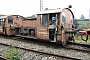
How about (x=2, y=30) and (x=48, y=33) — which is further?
(x=2, y=30)

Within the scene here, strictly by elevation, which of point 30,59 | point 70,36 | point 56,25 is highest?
point 56,25

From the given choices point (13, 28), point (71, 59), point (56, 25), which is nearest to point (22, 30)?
point (13, 28)

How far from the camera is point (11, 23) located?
14.0 meters

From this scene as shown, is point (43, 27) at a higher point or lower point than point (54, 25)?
lower

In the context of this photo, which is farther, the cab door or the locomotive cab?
the cab door

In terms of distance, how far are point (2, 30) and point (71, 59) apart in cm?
991

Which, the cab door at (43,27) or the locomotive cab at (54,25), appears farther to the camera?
the cab door at (43,27)

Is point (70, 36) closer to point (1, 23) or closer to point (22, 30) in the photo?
point (22, 30)

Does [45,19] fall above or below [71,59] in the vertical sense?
above

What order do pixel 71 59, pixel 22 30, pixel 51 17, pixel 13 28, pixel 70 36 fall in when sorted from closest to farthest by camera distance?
pixel 71 59 → pixel 51 17 → pixel 70 36 → pixel 22 30 → pixel 13 28

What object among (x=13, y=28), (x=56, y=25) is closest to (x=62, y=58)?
(x=56, y=25)

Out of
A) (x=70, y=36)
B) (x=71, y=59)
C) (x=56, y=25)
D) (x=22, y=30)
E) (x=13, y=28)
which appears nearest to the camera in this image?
(x=71, y=59)

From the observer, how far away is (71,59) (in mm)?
6145

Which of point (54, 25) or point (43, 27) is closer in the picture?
point (54, 25)
